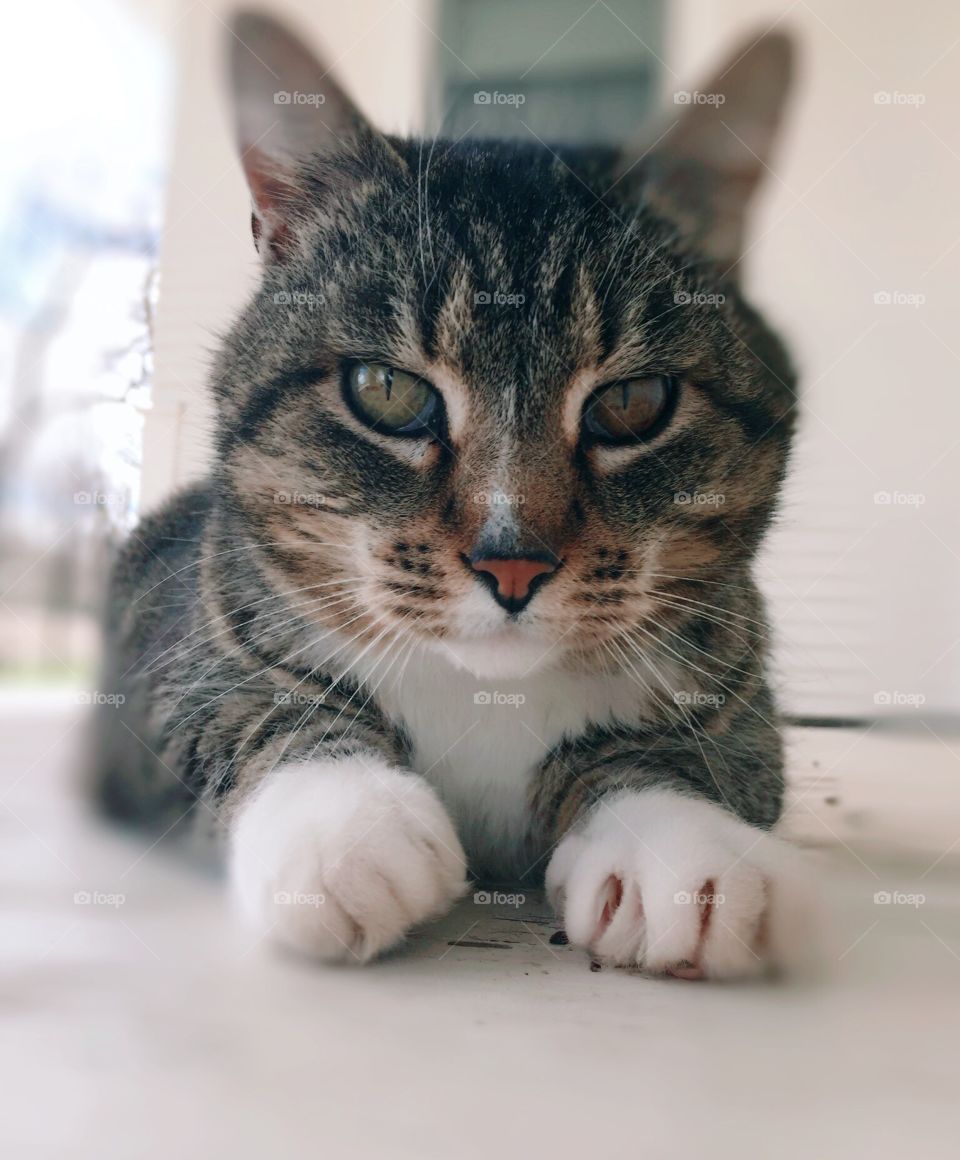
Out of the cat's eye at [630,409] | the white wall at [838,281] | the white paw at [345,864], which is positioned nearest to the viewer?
the white paw at [345,864]

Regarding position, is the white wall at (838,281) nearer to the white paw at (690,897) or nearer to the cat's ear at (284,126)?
the cat's ear at (284,126)

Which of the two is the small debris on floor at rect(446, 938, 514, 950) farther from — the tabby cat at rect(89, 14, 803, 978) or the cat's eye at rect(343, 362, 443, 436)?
the cat's eye at rect(343, 362, 443, 436)

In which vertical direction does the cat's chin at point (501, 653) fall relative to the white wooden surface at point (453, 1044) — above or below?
above

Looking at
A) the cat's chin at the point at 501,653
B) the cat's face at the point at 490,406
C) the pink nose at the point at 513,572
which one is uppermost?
the cat's face at the point at 490,406

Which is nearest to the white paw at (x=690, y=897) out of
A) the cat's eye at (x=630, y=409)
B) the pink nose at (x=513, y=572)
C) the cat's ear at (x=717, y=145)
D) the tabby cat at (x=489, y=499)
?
the tabby cat at (x=489, y=499)

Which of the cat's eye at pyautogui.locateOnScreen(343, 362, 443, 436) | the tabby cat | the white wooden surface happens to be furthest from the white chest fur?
the cat's eye at pyautogui.locateOnScreen(343, 362, 443, 436)

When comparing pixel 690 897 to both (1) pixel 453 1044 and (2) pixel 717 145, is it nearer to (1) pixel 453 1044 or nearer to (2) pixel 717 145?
(1) pixel 453 1044

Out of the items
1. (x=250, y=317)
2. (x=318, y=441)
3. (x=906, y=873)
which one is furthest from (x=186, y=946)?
(x=906, y=873)

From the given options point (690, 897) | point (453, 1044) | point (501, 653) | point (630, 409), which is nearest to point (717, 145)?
point (630, 409)
